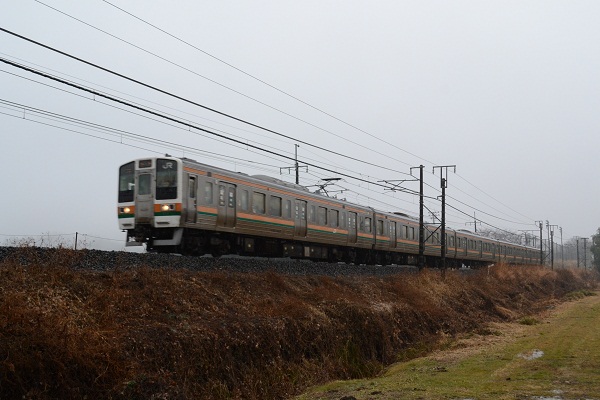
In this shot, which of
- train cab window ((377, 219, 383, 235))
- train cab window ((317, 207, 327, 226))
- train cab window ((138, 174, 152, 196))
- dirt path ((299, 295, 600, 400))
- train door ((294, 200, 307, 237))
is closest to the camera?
dirt path ((299, 295, 600, 400))

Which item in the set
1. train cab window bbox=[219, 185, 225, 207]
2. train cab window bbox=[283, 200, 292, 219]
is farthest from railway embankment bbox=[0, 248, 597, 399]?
train cab window bbox=[283, 200, 292, 219]

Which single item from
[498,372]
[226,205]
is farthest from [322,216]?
[498,372]

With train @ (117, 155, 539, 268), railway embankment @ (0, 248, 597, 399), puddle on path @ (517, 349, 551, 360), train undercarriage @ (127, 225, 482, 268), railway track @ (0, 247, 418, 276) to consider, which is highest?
train @ (117, 155, 539, 268)

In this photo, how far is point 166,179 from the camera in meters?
17.0

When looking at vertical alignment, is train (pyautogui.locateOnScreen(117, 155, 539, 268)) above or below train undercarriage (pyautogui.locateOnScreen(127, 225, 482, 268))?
above

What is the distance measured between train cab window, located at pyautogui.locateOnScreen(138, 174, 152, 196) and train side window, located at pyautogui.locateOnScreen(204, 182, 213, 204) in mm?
1690

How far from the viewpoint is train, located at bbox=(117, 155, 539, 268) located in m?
17.0

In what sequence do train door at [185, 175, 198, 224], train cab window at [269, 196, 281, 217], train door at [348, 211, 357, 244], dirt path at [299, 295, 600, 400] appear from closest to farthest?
dirt path at [299, 295, 600, 400] → train door at [185, 175, 198, 224] → train cab window at [269, 196, 281, 217] → train door at [348, 211, 357, 244]

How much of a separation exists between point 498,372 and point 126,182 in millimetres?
12188

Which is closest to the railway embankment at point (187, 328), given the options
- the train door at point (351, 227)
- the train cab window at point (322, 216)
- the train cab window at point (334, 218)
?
the train cab window at point (322, 216)

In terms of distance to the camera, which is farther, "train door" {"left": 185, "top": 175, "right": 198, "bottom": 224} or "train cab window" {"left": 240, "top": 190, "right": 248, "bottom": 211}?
"train cab window" {"left": 240, "top": 190, "right": 248, "bottom": 211}

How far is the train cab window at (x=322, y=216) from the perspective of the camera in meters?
24.8

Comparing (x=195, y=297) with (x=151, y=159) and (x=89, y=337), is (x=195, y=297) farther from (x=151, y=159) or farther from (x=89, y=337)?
(x=151, y=159)

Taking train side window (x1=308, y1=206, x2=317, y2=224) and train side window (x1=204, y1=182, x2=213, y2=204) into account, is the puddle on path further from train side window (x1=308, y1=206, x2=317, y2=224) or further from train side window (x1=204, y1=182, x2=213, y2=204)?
train side window (x1=308, y1=206, x2=317, y2=224)
